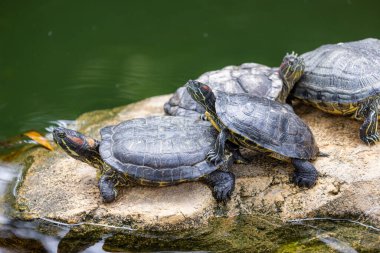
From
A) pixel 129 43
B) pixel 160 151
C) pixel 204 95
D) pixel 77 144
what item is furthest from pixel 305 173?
pixel 129 43

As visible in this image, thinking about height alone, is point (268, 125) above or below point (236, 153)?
above

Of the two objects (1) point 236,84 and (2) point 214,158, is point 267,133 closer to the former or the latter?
(2) point 214,158

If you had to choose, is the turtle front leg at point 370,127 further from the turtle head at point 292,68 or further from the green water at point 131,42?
the green water at point 131,42

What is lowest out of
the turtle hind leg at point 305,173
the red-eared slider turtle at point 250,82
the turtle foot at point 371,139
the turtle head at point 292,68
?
the turtle hind leg at point 305,173

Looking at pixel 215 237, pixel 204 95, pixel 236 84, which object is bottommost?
pixel 215 237

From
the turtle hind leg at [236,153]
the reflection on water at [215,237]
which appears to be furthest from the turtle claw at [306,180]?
the turtle hind leg at [236,153]

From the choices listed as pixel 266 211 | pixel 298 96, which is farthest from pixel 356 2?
pixel 266 211
